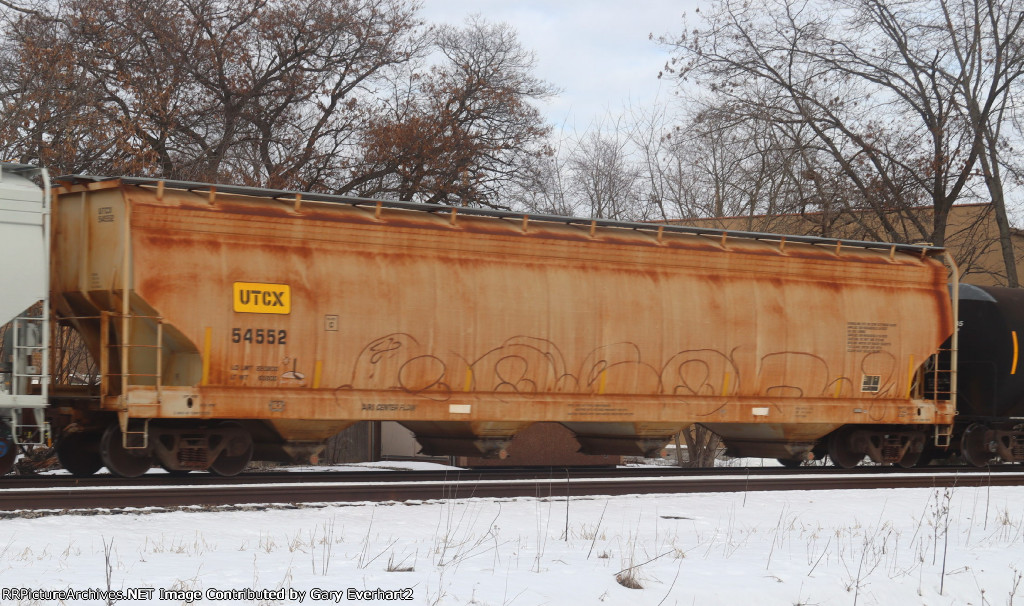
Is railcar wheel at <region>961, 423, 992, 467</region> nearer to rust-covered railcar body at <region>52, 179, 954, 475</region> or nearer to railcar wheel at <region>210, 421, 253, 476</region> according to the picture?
rust-covered railcar body at <region>52, 179, 954, 475</region>

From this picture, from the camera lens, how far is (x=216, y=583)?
673 centimetres

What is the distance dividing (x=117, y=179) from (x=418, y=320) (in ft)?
13.5

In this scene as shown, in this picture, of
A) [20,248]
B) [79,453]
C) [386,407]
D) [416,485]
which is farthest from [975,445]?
[20,248]

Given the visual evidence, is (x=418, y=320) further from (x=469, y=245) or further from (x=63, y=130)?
(x=63, y=130)

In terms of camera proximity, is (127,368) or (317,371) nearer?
(127,368)

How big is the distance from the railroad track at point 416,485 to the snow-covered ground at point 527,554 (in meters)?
0.63

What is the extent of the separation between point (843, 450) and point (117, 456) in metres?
11.5

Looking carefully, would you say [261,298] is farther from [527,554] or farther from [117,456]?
[527,554]

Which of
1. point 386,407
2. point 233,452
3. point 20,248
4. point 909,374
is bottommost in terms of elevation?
point 233,452

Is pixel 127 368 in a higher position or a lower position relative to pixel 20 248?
lower

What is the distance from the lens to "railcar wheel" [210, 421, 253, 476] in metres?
12.7

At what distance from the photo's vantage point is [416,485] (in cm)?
1240

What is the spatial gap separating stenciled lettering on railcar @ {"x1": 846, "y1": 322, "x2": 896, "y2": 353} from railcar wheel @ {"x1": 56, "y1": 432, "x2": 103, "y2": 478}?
Result: 11.4 meters

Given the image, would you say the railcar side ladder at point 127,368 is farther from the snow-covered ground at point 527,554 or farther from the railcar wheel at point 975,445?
the railcar wheel at point 975,445
